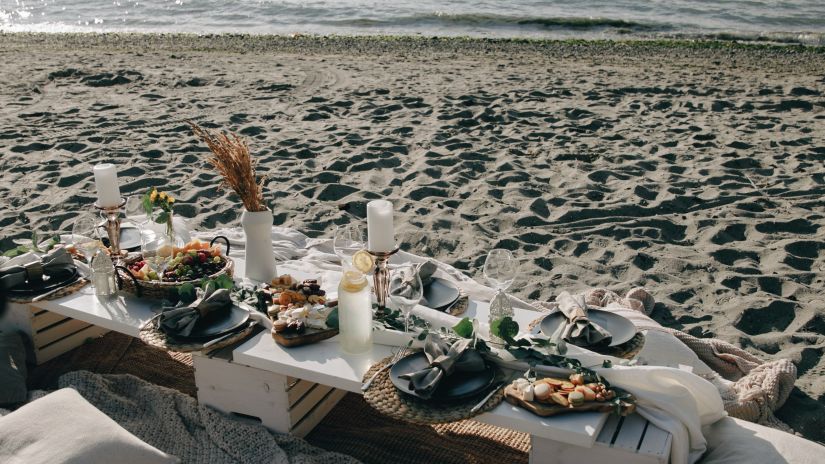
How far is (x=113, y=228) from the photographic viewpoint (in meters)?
3.61

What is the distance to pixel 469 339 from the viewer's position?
2666 millimetres

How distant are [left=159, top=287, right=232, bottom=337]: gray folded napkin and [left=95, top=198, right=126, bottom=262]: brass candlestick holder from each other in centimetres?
78

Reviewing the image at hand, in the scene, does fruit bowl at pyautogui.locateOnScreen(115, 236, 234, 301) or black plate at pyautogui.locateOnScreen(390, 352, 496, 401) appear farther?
fruit bowl at pyautogui.locateOnScreen(115, 236, 234, 301)

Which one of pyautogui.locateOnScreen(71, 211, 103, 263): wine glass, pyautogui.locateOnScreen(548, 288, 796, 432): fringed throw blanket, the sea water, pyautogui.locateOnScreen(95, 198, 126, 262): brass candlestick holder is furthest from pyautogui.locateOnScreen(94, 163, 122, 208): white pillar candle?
the sea water

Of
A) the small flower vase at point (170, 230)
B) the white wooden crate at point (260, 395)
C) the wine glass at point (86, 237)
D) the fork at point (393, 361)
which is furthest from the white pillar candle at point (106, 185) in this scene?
the fork at point (393, 361)

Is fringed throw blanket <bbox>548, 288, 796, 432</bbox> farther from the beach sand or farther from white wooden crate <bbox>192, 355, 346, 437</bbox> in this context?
white wooden crate <bbox>192, 355, 346, 437</bbox>

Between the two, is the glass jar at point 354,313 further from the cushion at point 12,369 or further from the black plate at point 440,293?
the cushion at point 12,369

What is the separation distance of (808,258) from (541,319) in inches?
111

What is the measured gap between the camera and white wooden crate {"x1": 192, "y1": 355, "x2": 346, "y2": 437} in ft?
9.64

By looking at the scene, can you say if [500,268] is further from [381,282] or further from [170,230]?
[170,230]

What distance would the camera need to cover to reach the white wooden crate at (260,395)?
2.94 meters

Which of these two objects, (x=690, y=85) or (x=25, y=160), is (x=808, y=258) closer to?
(x=690, y=85)

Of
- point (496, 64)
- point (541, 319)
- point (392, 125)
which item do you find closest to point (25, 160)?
point (392, 125)

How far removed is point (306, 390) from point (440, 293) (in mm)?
715
